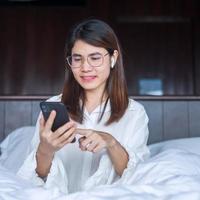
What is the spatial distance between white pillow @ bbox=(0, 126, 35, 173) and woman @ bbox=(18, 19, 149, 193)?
0.40 m

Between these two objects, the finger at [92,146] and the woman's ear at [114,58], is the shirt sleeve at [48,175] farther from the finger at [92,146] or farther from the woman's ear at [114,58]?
the woman's ear at [114,58]

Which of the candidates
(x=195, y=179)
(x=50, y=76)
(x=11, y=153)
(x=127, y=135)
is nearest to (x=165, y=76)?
(x=50, y=76)

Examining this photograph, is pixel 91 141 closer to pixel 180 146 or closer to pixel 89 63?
pixel 89 63

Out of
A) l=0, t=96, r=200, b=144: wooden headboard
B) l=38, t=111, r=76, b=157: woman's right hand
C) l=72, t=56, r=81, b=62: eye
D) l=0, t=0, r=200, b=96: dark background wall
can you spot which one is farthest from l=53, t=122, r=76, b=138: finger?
l=0, t=0, r=200, b=96: dark background wall

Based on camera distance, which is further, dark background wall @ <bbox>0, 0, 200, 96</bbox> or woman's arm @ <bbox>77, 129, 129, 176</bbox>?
dark background wall @ <bbox>0, 0, 200, 96</bbox>

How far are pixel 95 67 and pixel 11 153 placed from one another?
0.68m

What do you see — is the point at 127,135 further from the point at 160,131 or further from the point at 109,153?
the point at 160,131

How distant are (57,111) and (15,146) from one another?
0.81 m

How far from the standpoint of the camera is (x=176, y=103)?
184 centimetres

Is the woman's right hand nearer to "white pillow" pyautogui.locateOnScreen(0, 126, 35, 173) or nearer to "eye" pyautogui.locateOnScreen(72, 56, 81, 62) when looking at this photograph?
"eye" pyautogui.locateOnScreen(72, 56, 81, 62)

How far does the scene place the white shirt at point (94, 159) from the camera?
1045mm

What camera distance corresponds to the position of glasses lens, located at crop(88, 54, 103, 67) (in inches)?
42.8

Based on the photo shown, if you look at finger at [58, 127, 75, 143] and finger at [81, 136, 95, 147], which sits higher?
finger at [58, 127, 75, 143]

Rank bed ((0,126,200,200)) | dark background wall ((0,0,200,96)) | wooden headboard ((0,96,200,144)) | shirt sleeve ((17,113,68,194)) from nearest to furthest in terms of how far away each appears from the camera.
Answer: bed ((0,126,200,200)), shirt sleeve ((17,113,68,194)), wooden headboard ((0,96,200,144)), dark background wall ((0,0,200,96))
